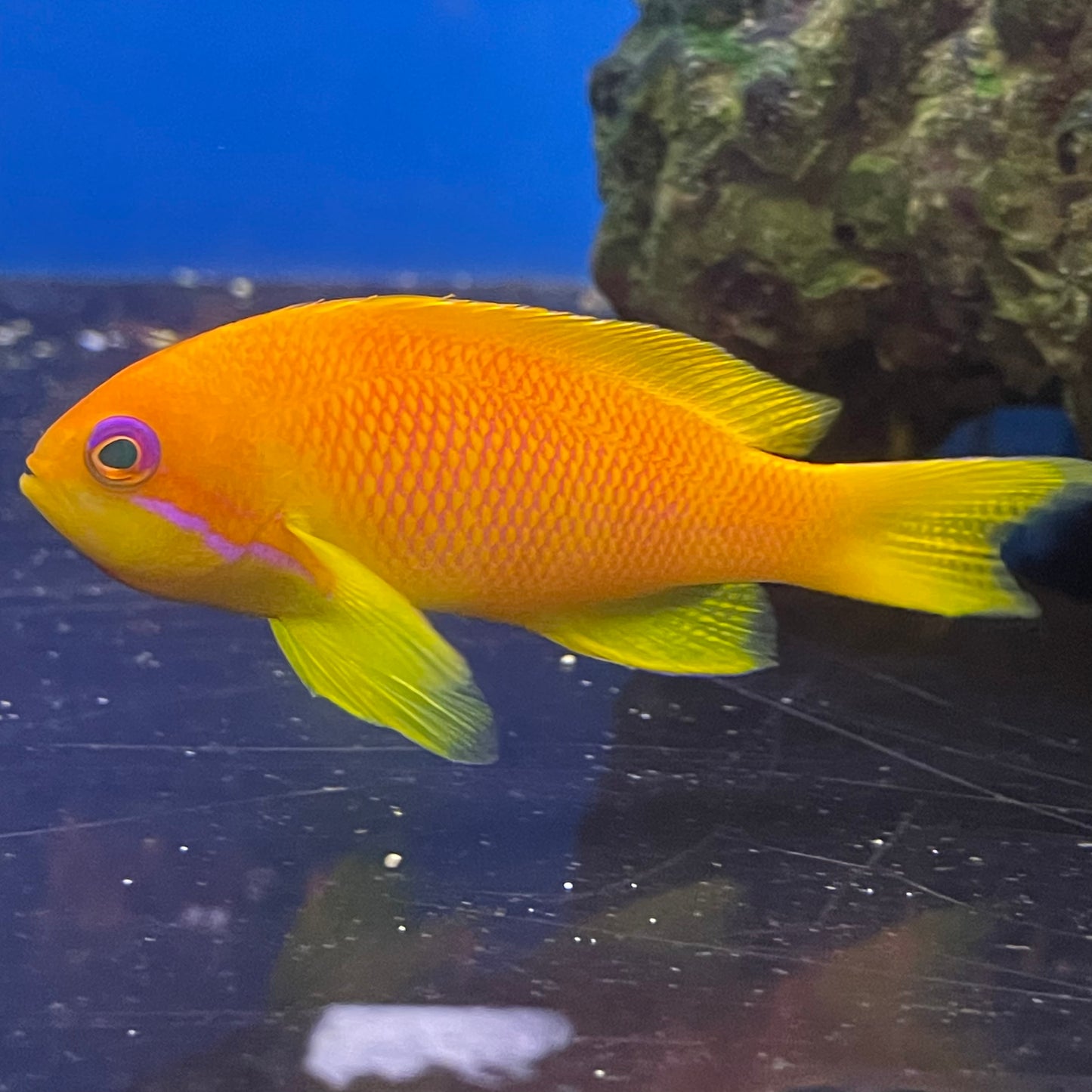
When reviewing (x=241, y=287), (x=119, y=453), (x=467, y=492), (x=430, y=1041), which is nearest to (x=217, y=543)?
(x=119, y=453)

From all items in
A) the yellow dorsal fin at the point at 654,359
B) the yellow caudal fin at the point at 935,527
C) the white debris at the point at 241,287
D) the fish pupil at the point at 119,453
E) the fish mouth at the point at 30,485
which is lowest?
the yellow caudal fin at the point at 935,527

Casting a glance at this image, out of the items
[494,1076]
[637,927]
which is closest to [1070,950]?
[637,927]

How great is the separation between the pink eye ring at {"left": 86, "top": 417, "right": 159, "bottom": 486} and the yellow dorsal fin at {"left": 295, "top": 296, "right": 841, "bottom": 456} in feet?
0.75

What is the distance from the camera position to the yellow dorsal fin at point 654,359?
1.26 m

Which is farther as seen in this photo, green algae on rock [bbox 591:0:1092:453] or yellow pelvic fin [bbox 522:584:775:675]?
green algae on rock [bbox 591:0:1092:453]

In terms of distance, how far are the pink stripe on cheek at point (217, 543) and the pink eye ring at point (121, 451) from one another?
0.09 feet

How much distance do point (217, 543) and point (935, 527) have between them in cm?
82

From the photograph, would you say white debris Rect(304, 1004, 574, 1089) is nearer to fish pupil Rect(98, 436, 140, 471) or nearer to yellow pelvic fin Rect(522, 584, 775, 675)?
yellow pelvic fin Rect(522, 584, 775, 675)

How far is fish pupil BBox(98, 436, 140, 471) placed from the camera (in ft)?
3.76

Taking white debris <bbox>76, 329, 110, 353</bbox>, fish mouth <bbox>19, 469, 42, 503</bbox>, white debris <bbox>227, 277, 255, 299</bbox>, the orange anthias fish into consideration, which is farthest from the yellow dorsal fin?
white debris <bbox>227, 277, 255, 299</bbox>

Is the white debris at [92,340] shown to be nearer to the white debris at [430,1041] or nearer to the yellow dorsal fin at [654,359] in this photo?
the yellow dorsal fin at [654,359]

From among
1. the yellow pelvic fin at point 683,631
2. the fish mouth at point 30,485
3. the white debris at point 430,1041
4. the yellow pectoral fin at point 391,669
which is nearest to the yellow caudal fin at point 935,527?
the yellow pelvic fin at point 683,631

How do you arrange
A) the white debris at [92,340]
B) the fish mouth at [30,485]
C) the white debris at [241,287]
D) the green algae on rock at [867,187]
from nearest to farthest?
1. the fish mouth at [30,485]
2. the green algae on rock at [867,187]
3. the white debris at [92,340]
4. the white debris at [241,287]

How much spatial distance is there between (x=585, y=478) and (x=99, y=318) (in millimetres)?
3561
